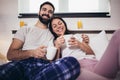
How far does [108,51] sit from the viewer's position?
3.66 feet

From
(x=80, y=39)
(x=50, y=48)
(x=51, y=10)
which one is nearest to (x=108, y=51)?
(x=50, y=48)

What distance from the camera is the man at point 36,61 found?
3.56 ft

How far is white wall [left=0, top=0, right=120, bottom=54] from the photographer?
2.52 meters

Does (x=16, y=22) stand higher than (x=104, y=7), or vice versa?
(x=104, y=7)

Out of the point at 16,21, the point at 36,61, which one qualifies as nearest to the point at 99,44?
the point at 36,61

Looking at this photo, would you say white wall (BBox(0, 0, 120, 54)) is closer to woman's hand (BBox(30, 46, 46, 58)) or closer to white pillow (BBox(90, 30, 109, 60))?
white pillow (BBox(90, 30, 109, 60))

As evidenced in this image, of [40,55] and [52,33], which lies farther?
[52,33]

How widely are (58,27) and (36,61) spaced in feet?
2.27

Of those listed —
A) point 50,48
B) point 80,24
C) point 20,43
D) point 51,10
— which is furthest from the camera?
point 80,24

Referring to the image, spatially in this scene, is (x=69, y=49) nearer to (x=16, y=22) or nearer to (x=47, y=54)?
(x=47, y=54)

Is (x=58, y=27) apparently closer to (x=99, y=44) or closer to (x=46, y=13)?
(x=46, y=13)

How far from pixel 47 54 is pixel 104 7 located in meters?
1.17

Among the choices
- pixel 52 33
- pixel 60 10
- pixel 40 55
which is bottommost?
pixel 40 55

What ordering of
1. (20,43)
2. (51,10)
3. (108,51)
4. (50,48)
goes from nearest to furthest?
(108,51)
(50,48)
(20,43)
(51,10)
